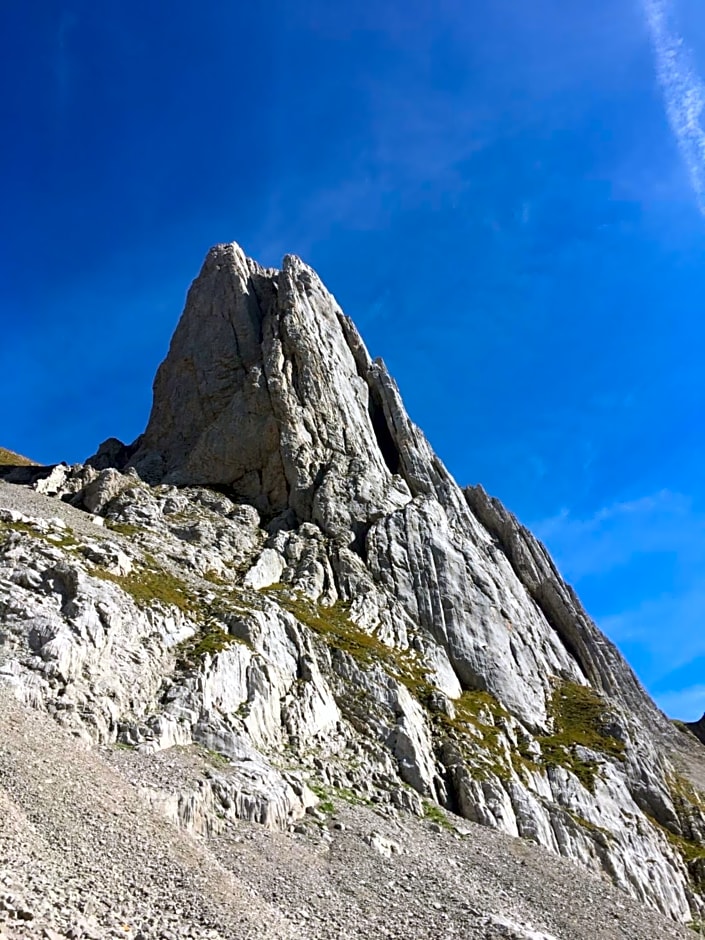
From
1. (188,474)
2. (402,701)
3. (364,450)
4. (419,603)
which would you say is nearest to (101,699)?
(402,701)

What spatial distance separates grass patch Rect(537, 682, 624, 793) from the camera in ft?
191

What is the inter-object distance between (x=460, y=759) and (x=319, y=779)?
12.7 m

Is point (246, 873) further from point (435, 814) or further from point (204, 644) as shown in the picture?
point (435, 814)

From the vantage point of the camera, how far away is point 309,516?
7775cm

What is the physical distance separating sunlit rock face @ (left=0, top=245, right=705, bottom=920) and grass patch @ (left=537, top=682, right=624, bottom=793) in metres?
0.30

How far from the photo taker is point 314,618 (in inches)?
2336

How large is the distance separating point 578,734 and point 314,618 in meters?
27.1

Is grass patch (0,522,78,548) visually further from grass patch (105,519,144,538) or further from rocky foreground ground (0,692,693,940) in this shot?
rocky foreground ground (0,692,693,940)

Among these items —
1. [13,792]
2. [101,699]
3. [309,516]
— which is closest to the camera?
[13,792]

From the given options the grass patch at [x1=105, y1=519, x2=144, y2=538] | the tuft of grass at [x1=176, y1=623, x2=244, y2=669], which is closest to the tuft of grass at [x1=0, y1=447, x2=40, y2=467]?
the grass patch at [x1=105, y1=519, x2=144, y2=538]

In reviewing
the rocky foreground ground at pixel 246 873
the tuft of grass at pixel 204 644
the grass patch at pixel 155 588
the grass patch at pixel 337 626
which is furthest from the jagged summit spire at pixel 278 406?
the rocky foreground ground at pixel 246 873

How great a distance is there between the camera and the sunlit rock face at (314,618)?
133ft

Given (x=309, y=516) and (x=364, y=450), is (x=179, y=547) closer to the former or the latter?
(x=309, y=516)

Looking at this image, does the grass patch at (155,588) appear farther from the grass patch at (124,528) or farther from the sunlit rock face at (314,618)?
the grass patch at (124,528)
